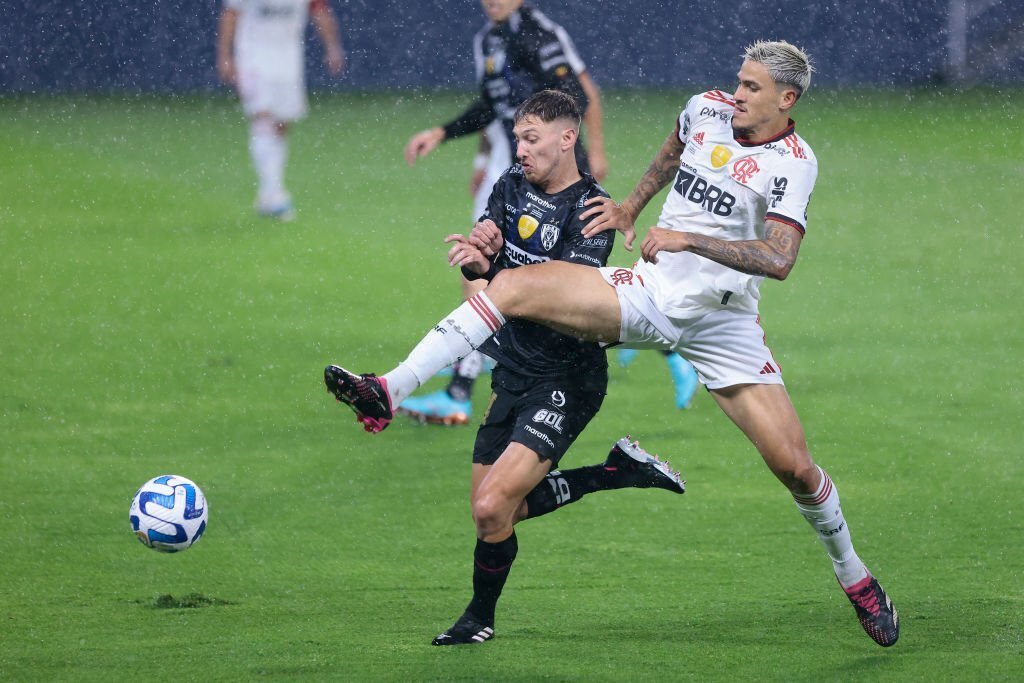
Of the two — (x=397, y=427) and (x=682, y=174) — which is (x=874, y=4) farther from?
(x=682, y=174)

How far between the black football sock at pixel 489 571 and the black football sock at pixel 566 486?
37 cm

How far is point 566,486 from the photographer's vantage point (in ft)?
→ 17.6

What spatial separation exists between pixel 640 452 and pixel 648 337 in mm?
631

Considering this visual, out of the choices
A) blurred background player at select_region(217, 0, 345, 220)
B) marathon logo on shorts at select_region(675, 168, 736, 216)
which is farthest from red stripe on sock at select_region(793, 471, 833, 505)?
blurred background player at select_region(217, 0, 345, 220)

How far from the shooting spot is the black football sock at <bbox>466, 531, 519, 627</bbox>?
191 inches

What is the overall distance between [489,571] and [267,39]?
10023mm

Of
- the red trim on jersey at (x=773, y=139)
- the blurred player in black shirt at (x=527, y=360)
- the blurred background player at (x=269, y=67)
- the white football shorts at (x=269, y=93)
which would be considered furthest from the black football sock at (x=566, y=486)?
the white football shorts at (x=269, y=93)

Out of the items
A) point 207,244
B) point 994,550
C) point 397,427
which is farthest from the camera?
point 207,244

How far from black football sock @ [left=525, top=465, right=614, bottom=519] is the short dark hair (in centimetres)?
131

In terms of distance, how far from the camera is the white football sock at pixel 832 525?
502 centimetres

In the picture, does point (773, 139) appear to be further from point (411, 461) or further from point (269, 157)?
point (269, 157)

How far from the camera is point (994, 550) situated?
234 inches

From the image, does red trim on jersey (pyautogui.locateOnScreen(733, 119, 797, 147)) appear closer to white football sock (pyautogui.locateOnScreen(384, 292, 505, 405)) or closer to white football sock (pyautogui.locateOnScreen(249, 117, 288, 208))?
white football sock (pyautogui.locateOnScreen(384, 292, 505, 405))

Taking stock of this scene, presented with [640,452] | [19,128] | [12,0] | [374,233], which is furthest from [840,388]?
[12,0]
